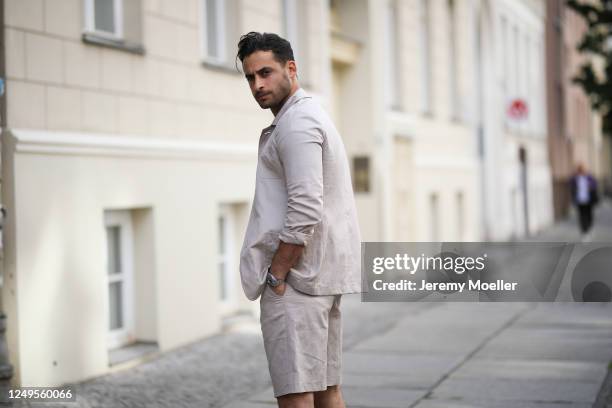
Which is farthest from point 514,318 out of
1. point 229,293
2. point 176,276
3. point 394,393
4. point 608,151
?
point 608,151

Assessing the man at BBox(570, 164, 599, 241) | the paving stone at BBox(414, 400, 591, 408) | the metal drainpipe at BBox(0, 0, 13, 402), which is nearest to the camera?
the paving stone at BBox(414, 400, 591, 408)

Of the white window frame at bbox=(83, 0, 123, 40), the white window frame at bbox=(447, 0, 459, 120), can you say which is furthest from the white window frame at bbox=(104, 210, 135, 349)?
the white window frame at bbox=(447, 0, 459, 120)

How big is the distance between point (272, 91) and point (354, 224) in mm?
643

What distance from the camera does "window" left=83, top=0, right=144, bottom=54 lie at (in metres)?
9.09

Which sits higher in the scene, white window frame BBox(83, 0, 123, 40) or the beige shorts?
white window frame BBox(83, 0, 123, 40)

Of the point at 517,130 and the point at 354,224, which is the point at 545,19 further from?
the point at 354,224

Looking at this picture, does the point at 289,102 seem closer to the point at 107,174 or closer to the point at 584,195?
the point at 107,174

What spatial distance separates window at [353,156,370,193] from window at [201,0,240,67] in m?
5.39

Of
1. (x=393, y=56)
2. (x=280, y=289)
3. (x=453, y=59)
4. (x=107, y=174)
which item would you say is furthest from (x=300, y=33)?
(x=280, y=289)

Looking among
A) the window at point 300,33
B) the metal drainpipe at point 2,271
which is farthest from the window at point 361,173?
the metal drainpipe at point 2,271

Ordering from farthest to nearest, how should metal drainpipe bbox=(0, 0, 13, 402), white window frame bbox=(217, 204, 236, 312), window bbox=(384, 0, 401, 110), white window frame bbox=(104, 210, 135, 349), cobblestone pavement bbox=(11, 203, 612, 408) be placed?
window bbox=(384, 0, 401, 110), white window frame bbox=(217, 204, 236, 312), white window frame bbox=(104, 210, 135, 349), cobblestone pavement bbox=(11, 203, 612, 408), metal drainpipe bbox=(0, 0, 13, 402)

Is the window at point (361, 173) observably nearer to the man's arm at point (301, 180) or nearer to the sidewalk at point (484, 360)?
the sidewalk at point (484, 360)

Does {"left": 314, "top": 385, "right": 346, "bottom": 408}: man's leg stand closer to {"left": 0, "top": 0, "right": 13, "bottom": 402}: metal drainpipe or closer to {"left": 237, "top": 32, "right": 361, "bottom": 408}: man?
{"left": 237, "top": 32, "right": 361, "bottom": 408}: man

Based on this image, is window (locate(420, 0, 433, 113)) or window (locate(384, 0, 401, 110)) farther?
window (locate(420, 0, 433, 113))
